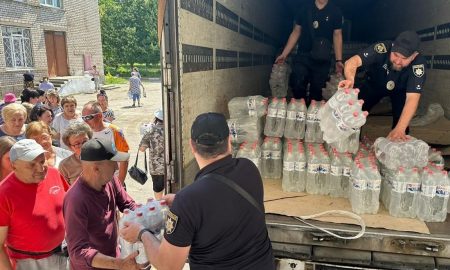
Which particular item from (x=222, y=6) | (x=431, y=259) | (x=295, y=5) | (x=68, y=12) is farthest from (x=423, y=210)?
(x=68, y=12)

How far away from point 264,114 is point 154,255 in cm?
252

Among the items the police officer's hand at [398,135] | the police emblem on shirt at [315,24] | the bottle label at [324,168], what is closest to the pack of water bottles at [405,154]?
the police officer's hand at [398,135]

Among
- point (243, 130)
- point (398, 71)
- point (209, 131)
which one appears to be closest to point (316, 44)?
point (398, 71)

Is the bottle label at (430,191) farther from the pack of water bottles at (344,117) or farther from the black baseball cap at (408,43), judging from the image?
the black baseball cap at (408,43)

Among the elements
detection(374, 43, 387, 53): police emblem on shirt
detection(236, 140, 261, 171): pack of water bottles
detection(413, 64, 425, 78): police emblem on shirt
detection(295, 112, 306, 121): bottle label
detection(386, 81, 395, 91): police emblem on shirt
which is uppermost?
detection(374, 43, 387, 53): police emblem on shirt

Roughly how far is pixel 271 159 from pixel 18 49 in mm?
19168

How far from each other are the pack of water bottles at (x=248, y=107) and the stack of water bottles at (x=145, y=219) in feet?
6.54

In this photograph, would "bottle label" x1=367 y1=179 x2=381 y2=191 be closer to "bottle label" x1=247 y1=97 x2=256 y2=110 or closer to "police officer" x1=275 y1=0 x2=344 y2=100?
"bottle label" x1=247 y1=97 x2=256 y2=110

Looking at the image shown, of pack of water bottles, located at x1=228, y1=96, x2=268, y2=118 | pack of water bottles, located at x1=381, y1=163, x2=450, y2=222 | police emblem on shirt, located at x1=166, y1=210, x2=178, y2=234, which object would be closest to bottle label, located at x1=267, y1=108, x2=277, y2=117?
pack of water bottles, located at x1=228, y1=96, x2=268, y2=118

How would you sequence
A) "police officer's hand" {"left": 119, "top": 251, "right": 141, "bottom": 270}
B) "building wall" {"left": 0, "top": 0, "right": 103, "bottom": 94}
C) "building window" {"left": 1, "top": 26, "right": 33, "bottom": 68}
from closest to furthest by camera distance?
"police officer's hand" {"left": 119, "top": 251, "right": 141, "bottom": 270}, "building wall" {"left": 0, "top": 0, "right": 103, "bottom": 94}, "building window" {"left": 1, "top": 26, "right": 33, "bottom": 68}

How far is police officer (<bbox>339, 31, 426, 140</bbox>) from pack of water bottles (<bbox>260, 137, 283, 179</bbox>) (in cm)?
93

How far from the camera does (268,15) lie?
8.55 m

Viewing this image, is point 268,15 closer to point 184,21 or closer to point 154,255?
point 184,21

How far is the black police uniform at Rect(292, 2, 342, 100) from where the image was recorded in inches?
221
